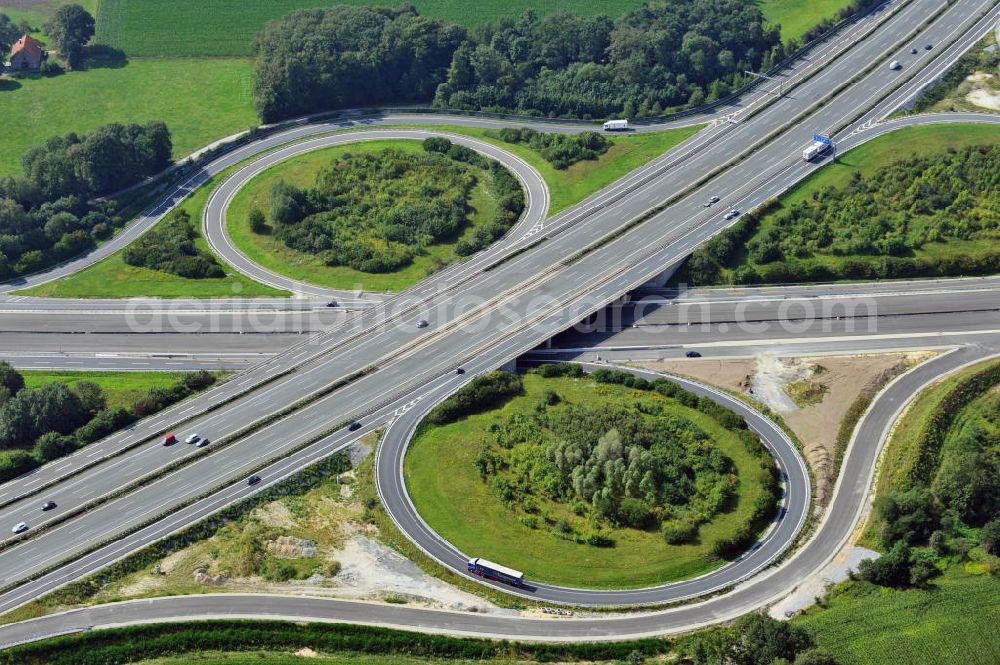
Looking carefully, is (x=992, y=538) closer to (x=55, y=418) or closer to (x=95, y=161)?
(x=55, y=418)

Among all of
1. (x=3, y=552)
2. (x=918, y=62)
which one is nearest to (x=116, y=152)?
(x=3, y=552)

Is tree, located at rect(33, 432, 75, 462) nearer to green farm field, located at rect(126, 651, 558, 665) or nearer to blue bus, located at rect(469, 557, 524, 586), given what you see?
green farm field, located at rect(126, 651, 558, 665)

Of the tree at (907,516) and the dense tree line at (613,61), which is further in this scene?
the dense tree line at (613,61)

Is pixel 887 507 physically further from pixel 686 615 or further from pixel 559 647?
pixel 559 647

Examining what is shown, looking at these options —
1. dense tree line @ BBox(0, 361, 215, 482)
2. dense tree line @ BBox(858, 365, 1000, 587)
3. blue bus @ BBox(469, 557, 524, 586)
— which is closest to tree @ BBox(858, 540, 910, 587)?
dense tree line @ BBox(858, 365, 1000, 587)

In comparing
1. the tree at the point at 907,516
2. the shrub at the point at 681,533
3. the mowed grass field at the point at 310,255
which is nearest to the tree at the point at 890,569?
the tree at the point at 907,516

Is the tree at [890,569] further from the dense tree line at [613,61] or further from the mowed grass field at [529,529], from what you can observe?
the dense tree line at [613,61]
